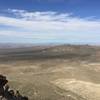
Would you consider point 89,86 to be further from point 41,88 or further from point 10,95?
point 10,95

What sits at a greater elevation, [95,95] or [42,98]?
[42,98]

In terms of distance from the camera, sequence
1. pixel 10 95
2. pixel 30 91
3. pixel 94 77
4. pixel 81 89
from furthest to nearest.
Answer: pixel 94 77 → pixel 81 89 → pixel 30 91 → pixel 10 95

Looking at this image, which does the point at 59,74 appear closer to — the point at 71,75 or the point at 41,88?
the point at 71,75

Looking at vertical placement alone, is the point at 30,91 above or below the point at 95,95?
above

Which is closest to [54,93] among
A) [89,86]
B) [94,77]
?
[89,86]

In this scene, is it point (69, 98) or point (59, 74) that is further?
point (59, 74)

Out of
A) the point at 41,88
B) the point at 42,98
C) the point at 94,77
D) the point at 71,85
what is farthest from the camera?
the point at 94,77

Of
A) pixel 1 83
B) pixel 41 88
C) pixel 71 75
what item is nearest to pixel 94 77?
pixel 71 75

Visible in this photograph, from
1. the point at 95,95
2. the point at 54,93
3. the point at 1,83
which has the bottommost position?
the point at 95,95

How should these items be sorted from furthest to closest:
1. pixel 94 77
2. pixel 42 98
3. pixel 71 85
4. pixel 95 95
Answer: pixel 94 77, pixel 71 85, pixel 95 95, pixel 42 98
